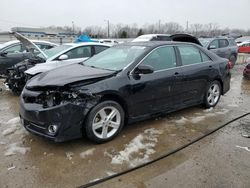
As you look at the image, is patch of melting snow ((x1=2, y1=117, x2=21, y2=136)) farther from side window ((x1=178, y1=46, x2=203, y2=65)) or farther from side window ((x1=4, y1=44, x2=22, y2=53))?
side window ((x1=4, y1=44, x2=22, y2=53))

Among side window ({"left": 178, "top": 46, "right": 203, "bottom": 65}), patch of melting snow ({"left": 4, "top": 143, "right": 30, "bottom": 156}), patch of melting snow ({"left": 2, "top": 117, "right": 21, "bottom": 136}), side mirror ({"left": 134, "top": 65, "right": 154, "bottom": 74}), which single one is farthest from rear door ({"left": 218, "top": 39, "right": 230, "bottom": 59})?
patch of melting snow ({"left": 4, "top": 143, "right": 30, "bottom": 156})

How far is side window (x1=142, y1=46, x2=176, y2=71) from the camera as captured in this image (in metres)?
4.21

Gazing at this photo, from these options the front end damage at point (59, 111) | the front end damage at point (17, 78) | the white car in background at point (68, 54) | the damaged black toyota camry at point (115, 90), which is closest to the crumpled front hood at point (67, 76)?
the damaged black toyota camry at point (115, 90)

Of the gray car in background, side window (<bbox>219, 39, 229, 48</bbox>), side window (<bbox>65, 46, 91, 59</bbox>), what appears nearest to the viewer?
side window (<bbox>65, 46, 91, 59</bbox>)

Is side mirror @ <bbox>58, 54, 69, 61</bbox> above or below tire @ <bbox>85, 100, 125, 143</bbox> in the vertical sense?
above

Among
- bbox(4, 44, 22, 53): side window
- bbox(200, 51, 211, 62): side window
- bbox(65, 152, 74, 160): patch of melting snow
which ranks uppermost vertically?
bbox(4, 44, 22, 53): side window

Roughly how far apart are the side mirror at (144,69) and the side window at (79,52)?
3.81 m

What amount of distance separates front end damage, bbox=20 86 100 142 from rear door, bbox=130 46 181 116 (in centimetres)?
80

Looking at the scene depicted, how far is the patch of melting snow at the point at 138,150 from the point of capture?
10.6ft

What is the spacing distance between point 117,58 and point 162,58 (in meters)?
0.83

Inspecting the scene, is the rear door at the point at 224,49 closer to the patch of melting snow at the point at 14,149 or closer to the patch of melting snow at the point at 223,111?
the patch of melting snow at the point at 223,111

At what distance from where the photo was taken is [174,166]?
3.13m

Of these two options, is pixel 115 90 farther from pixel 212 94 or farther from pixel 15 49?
pixel 15 49

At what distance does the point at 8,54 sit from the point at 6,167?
6.95 meters
